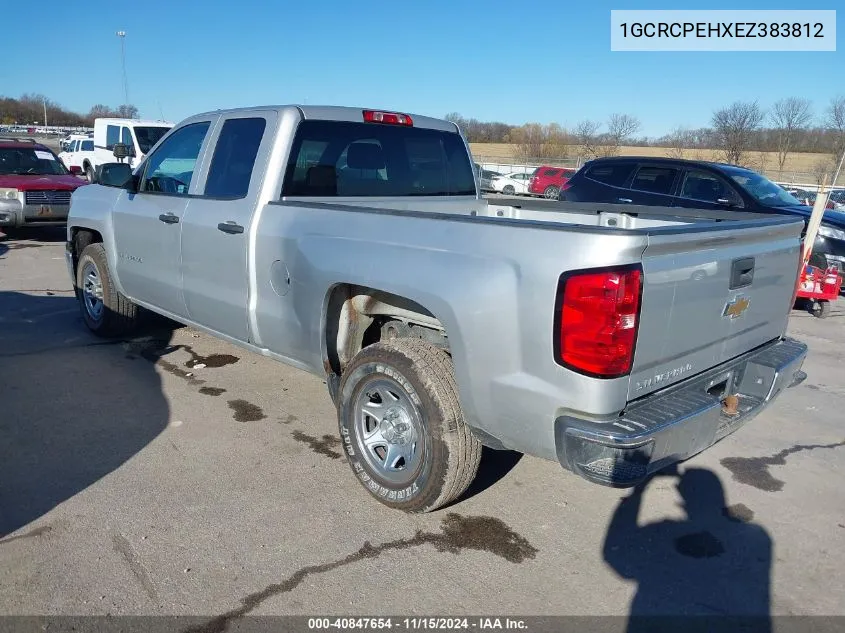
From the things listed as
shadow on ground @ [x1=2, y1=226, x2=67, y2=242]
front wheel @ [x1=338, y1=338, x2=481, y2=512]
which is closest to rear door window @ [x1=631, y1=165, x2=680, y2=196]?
front wheel @ [x1=338, y1=338, x2=481, y2=512]

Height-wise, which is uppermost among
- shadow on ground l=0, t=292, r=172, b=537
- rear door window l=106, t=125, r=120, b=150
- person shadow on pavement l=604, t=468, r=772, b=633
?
rear door window l=106, t=125, r=120, b=150

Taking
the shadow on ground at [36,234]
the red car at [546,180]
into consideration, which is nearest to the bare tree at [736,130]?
the red car at [546,180]

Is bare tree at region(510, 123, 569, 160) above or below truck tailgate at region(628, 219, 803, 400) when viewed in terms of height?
above

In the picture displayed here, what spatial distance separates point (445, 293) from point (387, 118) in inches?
86.2

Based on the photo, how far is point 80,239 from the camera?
6363mm

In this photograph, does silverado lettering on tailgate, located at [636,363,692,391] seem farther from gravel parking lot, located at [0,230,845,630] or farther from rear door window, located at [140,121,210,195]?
rear door window, located at [140,121,210,195]

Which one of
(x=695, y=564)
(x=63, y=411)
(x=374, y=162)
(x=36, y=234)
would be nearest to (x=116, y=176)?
(x=63, y=411)

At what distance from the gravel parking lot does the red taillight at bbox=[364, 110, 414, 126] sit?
2051mm

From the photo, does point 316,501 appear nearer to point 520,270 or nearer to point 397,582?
point 397,582

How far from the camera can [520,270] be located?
8.96ft

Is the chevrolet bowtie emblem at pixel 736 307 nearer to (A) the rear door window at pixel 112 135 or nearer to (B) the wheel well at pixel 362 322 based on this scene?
(B) the wheel well at pixel 362 322

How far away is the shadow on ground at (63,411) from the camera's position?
12.0 feet

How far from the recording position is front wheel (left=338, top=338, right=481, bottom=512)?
3189 millimetres

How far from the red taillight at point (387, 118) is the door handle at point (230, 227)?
46.0 inches
